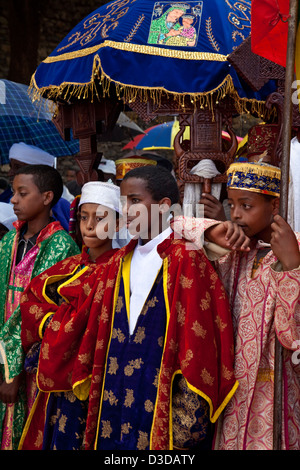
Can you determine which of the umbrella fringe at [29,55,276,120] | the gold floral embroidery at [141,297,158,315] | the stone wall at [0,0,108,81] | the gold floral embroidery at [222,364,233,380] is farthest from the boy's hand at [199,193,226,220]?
the stone wall at [0,0,108,81]

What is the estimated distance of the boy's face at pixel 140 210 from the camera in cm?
277

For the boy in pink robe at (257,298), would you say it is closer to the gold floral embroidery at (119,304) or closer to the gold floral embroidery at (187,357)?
the gold floral embroidery at (187,357)

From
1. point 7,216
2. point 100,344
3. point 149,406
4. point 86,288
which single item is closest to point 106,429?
point 149,406

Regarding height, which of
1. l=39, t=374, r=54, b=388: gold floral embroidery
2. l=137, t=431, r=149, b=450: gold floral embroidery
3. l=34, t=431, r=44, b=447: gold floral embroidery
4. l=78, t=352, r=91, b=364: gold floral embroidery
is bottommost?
l=34, t=431, r=44, b=447: gold floral embroidery

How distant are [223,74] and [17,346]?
207 cm

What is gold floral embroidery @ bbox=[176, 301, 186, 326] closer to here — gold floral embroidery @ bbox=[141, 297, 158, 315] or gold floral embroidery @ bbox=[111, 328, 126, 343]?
gold floral embroidery @ bbox=[141, 297, 158, 315]

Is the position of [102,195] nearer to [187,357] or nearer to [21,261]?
[21,261]

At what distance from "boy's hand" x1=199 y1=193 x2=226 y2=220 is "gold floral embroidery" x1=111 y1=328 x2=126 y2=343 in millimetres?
1432

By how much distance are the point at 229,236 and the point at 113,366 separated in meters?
0.81

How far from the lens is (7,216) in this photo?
4.91 m

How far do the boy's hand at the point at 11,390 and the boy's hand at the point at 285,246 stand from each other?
181 centimetres

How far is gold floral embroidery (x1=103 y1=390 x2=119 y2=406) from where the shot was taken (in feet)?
8.59

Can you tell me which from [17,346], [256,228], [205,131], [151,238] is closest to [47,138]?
[205,131]

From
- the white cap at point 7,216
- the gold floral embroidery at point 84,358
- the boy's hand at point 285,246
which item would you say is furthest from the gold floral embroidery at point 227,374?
the white cap at point 7,216
